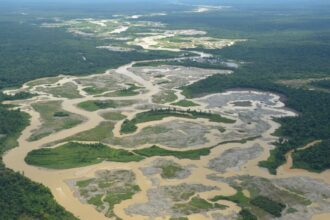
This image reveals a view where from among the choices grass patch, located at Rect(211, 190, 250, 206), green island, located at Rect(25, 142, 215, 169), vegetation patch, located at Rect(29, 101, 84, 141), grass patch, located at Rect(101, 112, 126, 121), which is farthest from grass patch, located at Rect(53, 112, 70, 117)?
grass patch, located at Rect(211, 190, 250, 206)

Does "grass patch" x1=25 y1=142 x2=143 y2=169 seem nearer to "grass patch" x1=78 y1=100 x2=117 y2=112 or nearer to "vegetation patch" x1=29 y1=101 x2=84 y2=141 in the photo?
"vegetation patch" x1=29 y1=101 x2=84 y2=141

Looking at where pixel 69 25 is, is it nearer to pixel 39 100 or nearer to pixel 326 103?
pixel 39 100

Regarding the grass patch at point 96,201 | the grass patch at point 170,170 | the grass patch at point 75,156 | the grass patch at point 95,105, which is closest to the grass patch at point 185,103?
the grass patch at point 95,105

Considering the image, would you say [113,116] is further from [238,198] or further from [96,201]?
[238,198]

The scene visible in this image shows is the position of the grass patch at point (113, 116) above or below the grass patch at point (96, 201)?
above

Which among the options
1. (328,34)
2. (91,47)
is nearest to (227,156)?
(91,47)

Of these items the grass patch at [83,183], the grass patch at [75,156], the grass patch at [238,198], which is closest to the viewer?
the grass patch at [238,198]

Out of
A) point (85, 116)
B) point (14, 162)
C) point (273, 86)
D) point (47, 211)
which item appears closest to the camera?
point (47, 211)

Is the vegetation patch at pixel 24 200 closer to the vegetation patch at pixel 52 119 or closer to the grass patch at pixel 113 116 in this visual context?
the vegetation patch at pixel 52 119
